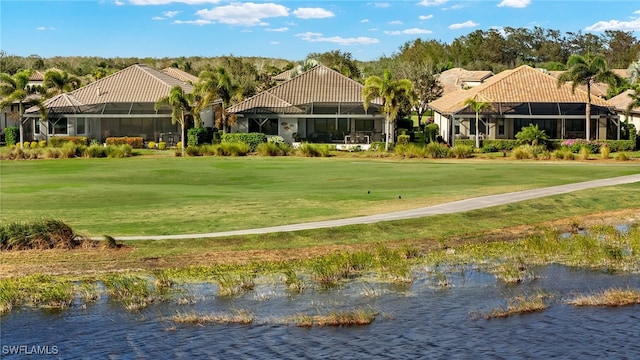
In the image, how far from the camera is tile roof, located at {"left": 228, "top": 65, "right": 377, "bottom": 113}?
241 feet

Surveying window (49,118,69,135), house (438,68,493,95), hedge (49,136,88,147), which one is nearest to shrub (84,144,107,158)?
hedge (49,136,88,147)

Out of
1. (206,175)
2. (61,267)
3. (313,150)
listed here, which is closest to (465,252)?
(61,267)

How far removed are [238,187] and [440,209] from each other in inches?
453

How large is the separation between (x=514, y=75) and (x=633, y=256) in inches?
2040

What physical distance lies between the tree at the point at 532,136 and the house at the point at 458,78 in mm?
48839

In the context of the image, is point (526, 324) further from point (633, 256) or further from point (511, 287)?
point (633, 256)

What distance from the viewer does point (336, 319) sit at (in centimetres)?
1731

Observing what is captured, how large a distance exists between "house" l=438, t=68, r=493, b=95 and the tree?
48.8 metres

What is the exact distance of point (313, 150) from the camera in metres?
59.9

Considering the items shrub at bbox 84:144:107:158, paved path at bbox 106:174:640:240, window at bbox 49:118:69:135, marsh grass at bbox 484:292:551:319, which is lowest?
marsh grass at bbox 484:292:551:319

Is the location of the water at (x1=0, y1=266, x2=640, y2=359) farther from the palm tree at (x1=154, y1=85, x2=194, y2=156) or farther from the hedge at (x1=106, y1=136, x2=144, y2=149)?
the hedge at (x1=106, y1=136, x2=144, y2=149)

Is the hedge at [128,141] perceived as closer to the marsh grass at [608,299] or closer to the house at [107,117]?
the house at [107,117]

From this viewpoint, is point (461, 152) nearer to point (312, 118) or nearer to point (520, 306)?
point (312, 118)

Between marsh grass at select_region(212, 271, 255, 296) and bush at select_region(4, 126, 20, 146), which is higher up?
bush at select_region(4, 126, 20, 146)
